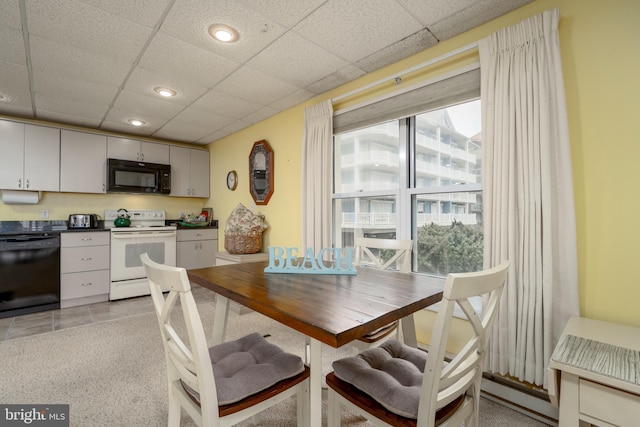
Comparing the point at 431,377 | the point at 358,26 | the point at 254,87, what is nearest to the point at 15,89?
the point at 254,87

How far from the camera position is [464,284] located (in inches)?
32.5

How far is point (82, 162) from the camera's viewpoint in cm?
386

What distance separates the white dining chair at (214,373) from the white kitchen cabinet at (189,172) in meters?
3.80

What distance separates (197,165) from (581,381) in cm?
503

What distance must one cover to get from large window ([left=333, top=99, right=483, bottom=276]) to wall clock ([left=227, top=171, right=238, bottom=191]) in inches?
77.3

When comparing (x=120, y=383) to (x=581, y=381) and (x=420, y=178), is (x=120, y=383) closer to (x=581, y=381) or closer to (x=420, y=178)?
(x=581, y=381)

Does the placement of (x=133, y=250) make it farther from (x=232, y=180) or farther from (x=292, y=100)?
(x=292, y=100)

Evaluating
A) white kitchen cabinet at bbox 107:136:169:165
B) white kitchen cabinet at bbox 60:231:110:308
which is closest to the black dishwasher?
white kitchen cabinet at bbox 60:231:110:308

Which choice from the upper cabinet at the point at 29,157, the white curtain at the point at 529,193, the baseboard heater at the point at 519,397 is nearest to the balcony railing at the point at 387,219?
the white curtain at the point at 529,193

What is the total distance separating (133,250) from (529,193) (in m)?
4.37

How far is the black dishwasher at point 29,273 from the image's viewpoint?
313cm

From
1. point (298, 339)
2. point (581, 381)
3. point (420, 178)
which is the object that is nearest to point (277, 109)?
point (420, 178)

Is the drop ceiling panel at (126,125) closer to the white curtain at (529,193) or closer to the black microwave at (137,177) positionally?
the black microwave at (137,177)

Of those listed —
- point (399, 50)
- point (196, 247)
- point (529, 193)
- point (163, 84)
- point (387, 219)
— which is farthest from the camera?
point (196, 247)
